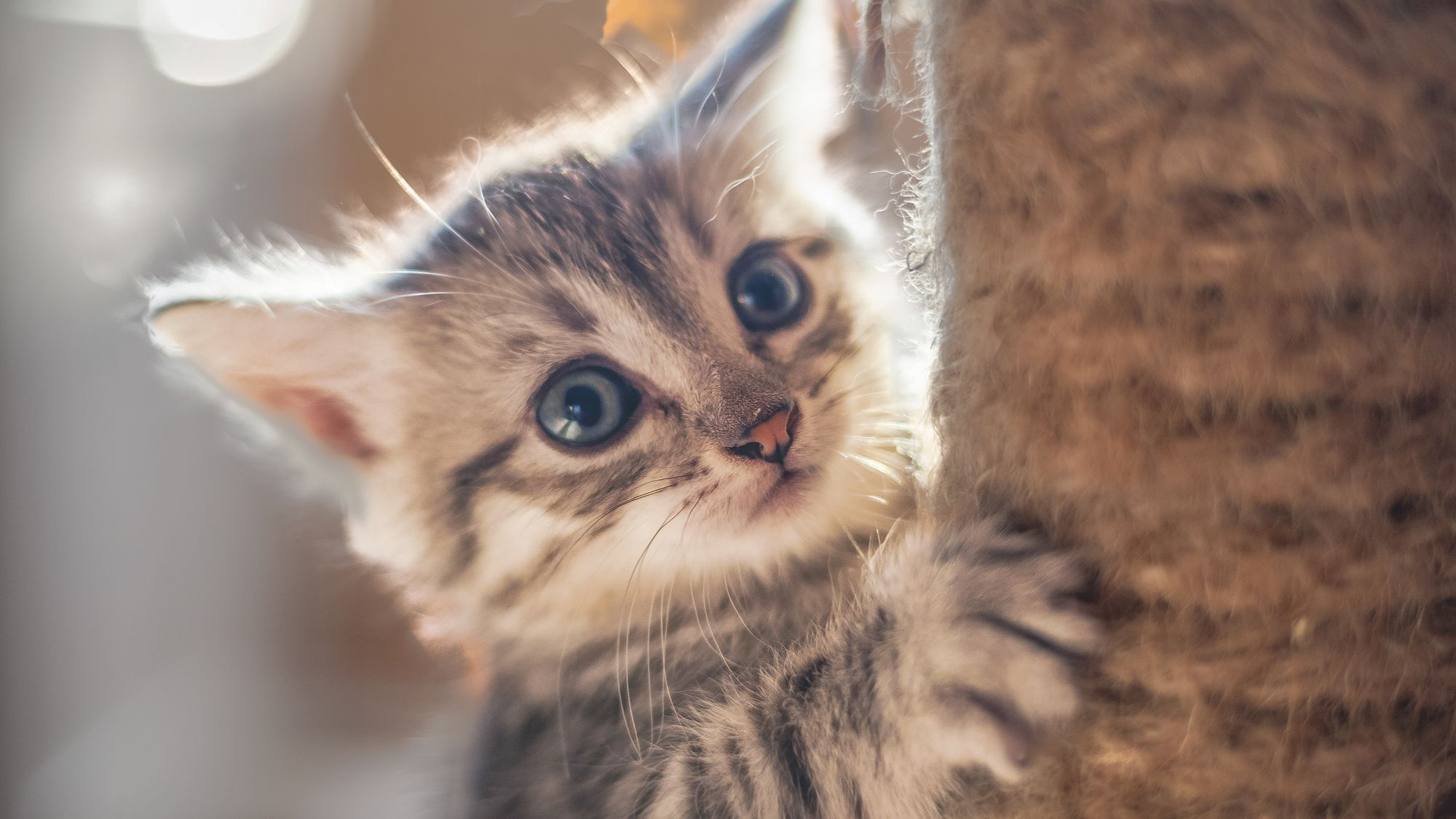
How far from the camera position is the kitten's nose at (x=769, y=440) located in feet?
1.73

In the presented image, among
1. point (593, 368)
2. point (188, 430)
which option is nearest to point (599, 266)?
point (593, 368)

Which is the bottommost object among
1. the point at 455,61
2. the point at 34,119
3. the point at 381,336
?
the point at 381,336

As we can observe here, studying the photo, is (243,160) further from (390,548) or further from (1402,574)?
(1402,574)

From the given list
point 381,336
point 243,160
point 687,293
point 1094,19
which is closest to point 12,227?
point 243,160

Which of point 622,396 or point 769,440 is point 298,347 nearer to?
point 622,396

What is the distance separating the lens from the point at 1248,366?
27cm

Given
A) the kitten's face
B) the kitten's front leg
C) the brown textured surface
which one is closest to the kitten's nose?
the kitten's face

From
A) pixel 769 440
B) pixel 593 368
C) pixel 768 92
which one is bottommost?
pixel 769 440

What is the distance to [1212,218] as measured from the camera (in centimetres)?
27

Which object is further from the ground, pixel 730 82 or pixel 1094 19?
pixel 730 82

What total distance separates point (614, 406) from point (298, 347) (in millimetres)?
213

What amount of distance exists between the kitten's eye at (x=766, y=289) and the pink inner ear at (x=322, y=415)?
0.28 m

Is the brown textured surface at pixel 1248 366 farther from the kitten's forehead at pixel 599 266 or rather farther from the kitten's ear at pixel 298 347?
the kitten's ear at pixel 298 347

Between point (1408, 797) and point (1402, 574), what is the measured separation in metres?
0.08
